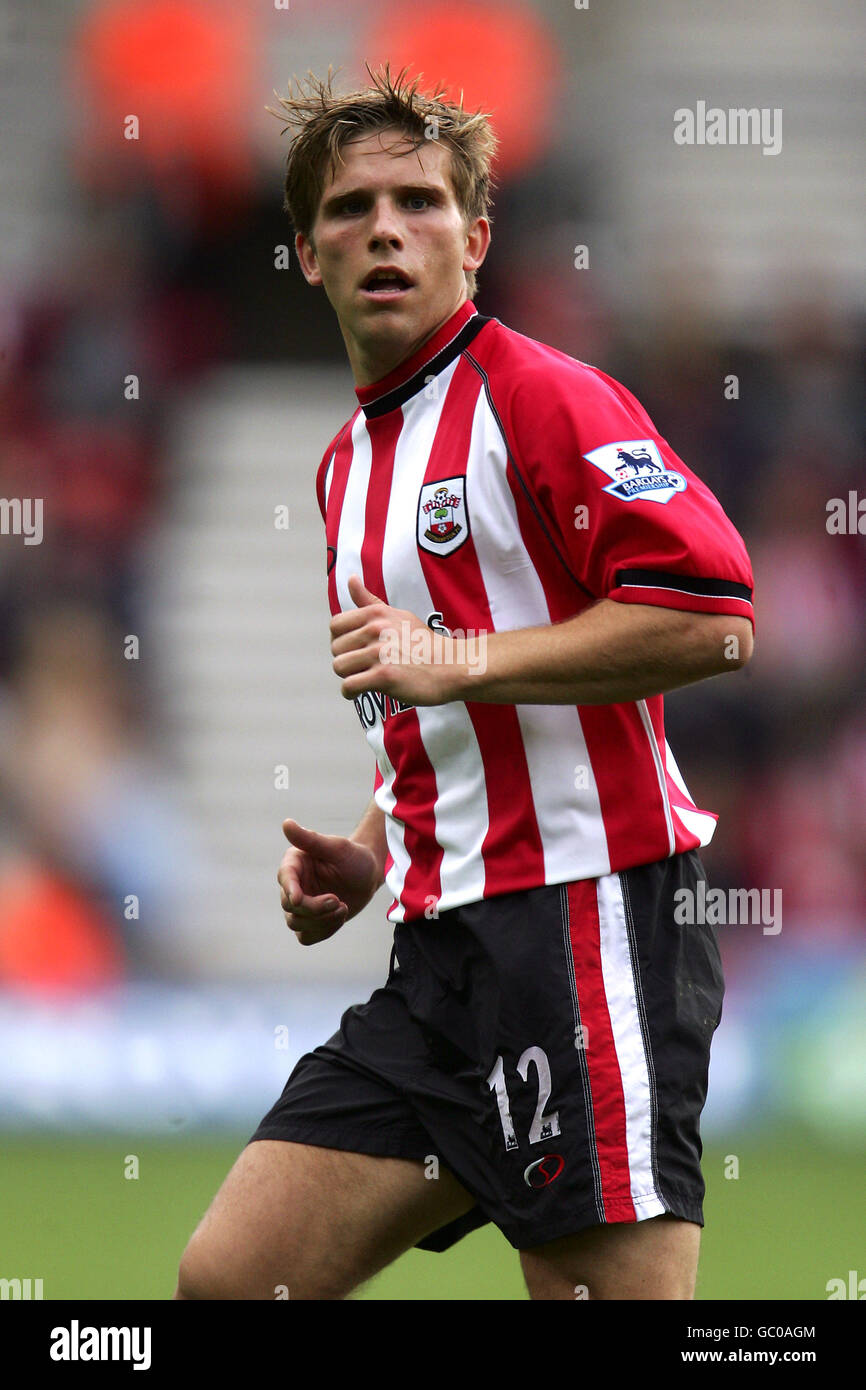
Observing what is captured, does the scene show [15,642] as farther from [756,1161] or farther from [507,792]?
[507,792]

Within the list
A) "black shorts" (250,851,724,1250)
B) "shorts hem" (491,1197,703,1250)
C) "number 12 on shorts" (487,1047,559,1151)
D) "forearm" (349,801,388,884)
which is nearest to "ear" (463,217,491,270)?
"forearm" (349,801,388,884)

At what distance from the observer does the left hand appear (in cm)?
237

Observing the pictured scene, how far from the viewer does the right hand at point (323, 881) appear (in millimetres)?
2908

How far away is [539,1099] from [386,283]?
1342 mm

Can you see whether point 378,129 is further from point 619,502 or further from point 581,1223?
point 581,1223

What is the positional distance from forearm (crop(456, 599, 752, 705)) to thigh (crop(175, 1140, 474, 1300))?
76 cm

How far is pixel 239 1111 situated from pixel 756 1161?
5.64ft

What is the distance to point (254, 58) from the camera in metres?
8.12

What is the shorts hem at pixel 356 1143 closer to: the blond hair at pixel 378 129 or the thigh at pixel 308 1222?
the thigh at pixel 308 1222

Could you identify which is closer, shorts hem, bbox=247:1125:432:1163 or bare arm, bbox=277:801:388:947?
shorts hem, bbox=247:1125:432:1163

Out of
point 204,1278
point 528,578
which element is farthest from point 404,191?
point 204,1278

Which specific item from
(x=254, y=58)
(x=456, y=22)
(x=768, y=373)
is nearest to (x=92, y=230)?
(x=254, y=58)

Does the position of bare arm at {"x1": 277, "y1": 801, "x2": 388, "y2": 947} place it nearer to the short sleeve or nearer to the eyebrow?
the short sleeve

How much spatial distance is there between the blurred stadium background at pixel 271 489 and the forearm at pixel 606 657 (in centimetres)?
329
